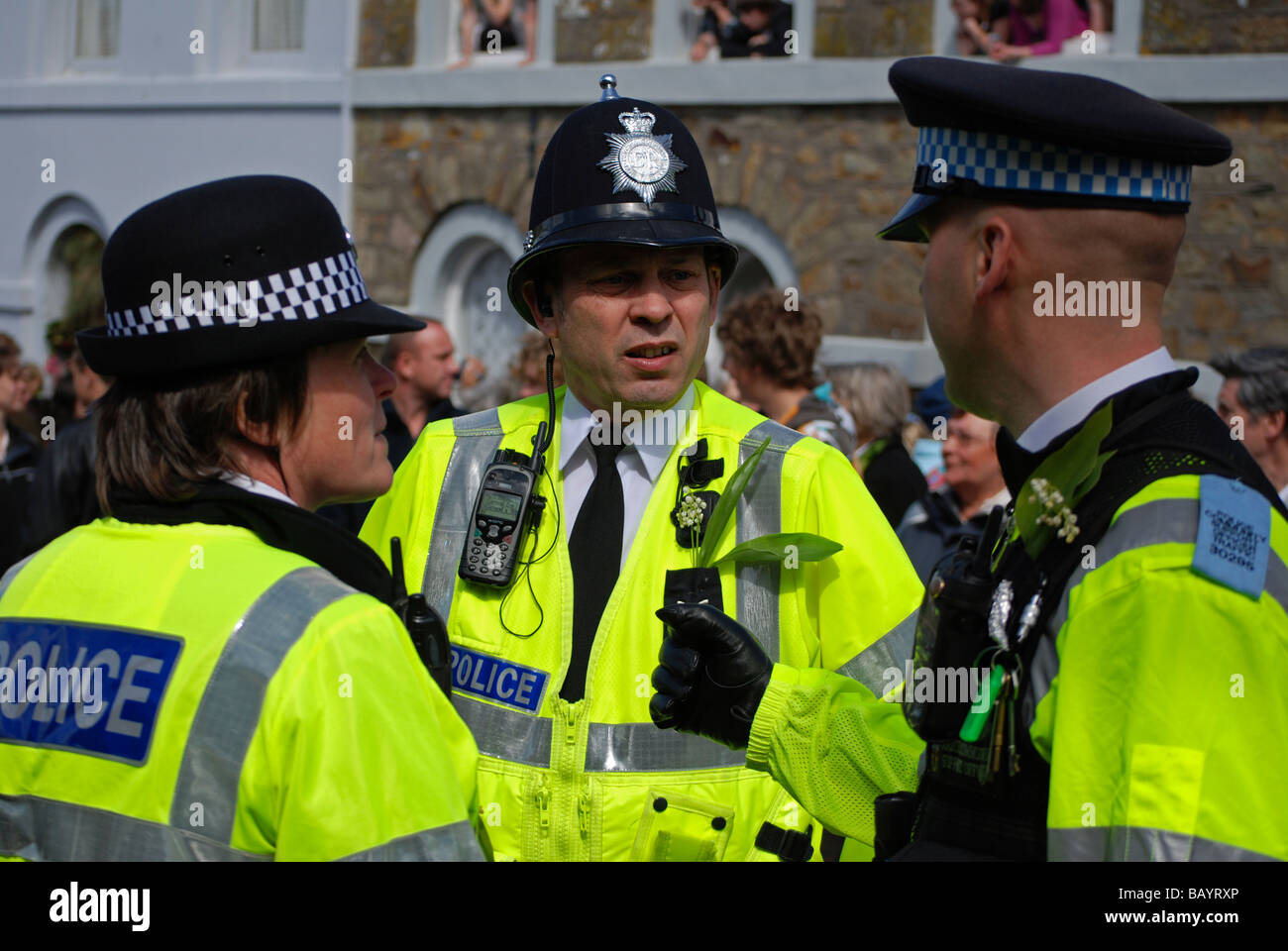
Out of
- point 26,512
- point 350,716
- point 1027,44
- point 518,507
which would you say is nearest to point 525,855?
point 518,507

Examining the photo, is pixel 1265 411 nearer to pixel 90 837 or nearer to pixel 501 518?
pixel 501 518

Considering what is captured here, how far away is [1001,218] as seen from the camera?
1938 mm

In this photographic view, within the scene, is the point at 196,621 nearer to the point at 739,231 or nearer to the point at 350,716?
the point at 350,716

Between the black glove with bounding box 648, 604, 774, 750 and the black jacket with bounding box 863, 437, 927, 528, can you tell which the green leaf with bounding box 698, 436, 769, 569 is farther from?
the black jacket with bounding box 863, 437, 927, 528

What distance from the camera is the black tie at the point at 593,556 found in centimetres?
273

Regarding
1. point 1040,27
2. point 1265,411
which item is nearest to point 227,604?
point 1265,411

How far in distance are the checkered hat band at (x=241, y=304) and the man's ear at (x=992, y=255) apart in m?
0.88

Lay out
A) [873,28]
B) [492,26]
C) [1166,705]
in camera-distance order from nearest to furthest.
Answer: [1166,705] < [873,28] < [492,26]

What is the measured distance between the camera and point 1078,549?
1772mm

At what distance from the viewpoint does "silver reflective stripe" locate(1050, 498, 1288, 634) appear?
1.66 m

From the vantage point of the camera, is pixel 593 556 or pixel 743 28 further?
pixel 743 28

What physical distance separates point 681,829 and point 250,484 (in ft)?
3.64

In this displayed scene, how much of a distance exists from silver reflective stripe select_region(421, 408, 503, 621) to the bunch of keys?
133 cm
